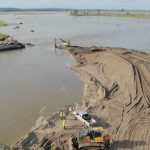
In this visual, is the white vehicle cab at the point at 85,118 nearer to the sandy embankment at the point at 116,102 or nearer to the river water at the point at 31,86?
the sandy embankment at the point at 116,102

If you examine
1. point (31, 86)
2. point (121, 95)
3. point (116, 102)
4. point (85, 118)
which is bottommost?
point (31, 86)

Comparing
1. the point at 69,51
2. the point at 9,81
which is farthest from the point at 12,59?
the point at 9,81

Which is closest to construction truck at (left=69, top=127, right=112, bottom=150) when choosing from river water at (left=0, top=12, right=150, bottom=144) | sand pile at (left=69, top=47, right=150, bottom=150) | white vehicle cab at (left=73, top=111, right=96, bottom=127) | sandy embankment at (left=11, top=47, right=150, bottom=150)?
sandy embankment at (left=11, top=47, right=150, bottom=150)

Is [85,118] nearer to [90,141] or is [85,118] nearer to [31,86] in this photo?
A: [90,141]

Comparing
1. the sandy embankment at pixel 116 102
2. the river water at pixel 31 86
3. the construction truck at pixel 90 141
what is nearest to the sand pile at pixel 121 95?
the sandy embankment at pixel 116 102

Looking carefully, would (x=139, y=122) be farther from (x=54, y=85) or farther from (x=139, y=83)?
(x=54, y=85)

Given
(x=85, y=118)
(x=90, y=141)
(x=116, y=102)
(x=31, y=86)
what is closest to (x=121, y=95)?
(x=116, y=102)
